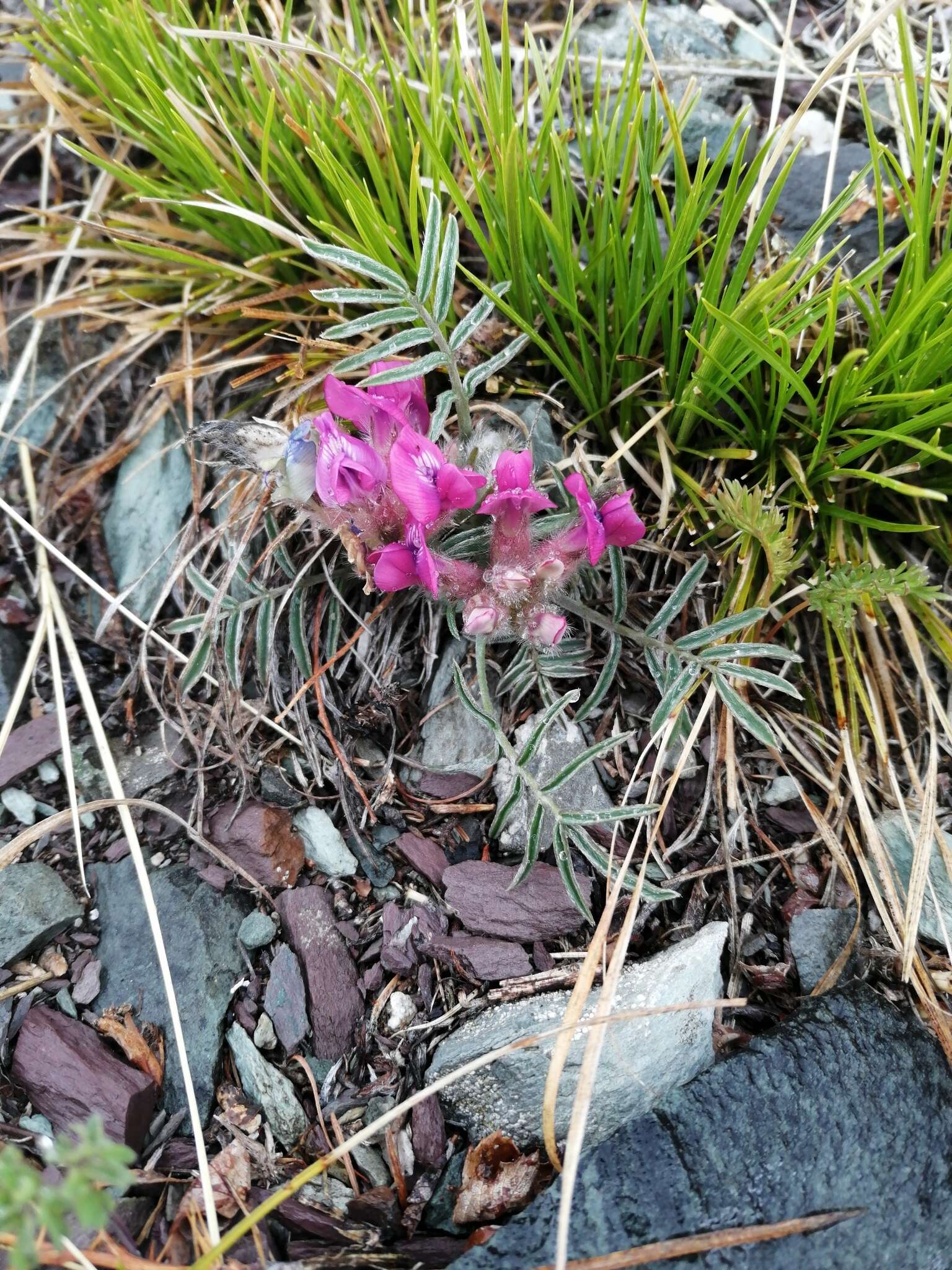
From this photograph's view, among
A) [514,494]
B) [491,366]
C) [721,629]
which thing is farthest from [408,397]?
[721,629]

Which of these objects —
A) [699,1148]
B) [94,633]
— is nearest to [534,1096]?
[699,1148]

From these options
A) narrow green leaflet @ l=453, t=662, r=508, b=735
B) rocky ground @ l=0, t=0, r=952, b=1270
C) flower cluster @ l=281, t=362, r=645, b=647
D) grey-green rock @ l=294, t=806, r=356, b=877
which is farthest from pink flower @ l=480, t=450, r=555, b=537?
grey-green rock @ l=294, t=806, r=356, b=877

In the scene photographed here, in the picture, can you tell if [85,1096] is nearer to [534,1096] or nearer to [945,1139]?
[534,1096]

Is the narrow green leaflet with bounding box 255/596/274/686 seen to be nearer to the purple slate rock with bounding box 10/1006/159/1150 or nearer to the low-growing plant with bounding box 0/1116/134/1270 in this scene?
the purple slate rock with bounding box 10/1006/159/1150

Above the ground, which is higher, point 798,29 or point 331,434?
point 798,29

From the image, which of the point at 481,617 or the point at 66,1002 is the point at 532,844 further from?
the point at 66,1002
